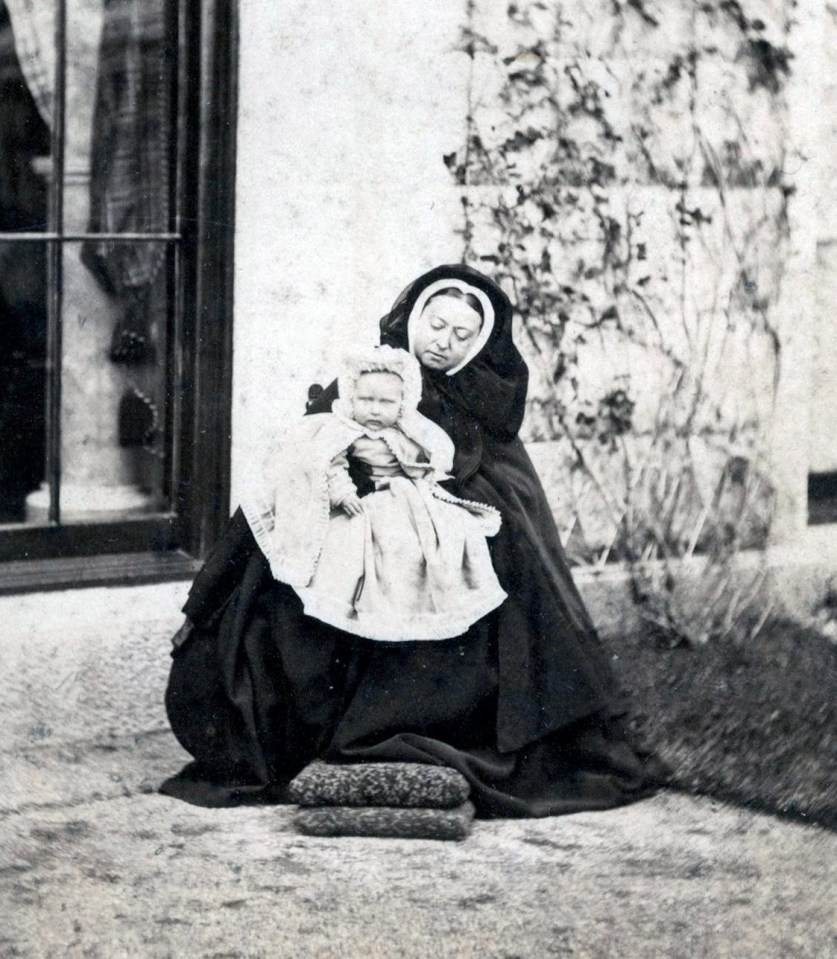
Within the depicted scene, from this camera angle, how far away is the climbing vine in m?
4.87

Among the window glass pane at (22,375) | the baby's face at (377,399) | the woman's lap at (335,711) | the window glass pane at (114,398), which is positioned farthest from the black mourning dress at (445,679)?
the window glass pane at (22,375)

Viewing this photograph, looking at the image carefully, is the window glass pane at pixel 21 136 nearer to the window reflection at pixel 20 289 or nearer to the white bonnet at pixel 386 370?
the window reflection at pixel 20 289

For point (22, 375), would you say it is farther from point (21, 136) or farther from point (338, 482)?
point (338, 482)

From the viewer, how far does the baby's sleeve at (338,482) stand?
13.6ft

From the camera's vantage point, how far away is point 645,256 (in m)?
5.12

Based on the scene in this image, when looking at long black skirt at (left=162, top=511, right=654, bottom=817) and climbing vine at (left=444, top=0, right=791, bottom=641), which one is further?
climbing vine at (left=444, top=0, right=791, bottom=641)

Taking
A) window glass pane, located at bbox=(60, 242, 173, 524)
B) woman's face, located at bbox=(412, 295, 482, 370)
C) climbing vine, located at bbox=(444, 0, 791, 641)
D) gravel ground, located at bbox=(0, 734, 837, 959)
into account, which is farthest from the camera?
climbing vine, located at bbox=(444, 0, 791, 641)

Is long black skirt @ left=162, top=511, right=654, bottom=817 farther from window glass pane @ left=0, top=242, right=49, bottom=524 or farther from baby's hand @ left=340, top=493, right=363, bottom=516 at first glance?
window glass pane @ left=0, top=242, right=49, bottom=524

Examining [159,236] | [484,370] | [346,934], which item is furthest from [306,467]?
[346,934]

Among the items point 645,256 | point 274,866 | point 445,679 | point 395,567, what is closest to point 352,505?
point 395,567

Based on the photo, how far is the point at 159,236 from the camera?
4559mm

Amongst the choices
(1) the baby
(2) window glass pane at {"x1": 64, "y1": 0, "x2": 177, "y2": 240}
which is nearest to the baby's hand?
(1) the baby

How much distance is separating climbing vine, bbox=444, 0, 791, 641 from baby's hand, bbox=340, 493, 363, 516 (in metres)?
0.99

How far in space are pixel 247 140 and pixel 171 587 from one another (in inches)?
47.0
